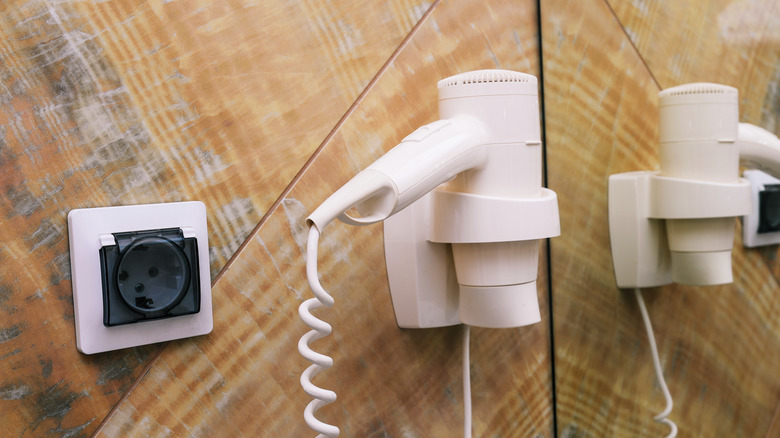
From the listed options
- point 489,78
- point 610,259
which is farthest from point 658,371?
point 489,78

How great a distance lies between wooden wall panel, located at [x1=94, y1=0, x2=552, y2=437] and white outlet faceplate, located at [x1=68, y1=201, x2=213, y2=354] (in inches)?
0.8

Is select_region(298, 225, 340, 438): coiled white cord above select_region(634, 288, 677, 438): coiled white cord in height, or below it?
above

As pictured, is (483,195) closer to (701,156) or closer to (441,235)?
(441,235)

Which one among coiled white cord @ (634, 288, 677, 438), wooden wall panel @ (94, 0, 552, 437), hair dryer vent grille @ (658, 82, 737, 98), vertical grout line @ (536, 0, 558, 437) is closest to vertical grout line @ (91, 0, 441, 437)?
wooden wall panel @ (94, 0, 552, 437)

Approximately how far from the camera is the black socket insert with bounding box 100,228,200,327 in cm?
48

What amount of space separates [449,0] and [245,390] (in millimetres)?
394

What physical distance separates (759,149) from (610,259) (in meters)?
0.17

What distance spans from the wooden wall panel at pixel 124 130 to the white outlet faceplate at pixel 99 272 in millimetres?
10

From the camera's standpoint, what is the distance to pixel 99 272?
19.2 inches

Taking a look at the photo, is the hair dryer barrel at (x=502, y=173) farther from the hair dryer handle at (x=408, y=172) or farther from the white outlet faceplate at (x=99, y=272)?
the white outlet faceplate at (x=99, y=272)

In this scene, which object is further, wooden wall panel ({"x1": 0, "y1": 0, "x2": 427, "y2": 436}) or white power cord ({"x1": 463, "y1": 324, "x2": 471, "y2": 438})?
white power cord ({"x1": 463, "y1": 324, "x2": 471, "y2": 438})

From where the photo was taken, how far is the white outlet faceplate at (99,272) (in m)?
0.48

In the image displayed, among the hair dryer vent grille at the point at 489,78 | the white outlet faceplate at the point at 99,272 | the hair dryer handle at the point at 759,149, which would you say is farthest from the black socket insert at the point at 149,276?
the hair dryer handle at the point at 759,149

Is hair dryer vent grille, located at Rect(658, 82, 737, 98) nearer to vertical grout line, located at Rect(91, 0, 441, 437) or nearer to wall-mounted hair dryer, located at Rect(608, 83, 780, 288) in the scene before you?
wall-mounted hair dryer, located at Rect(608, 83, 780, 288)
